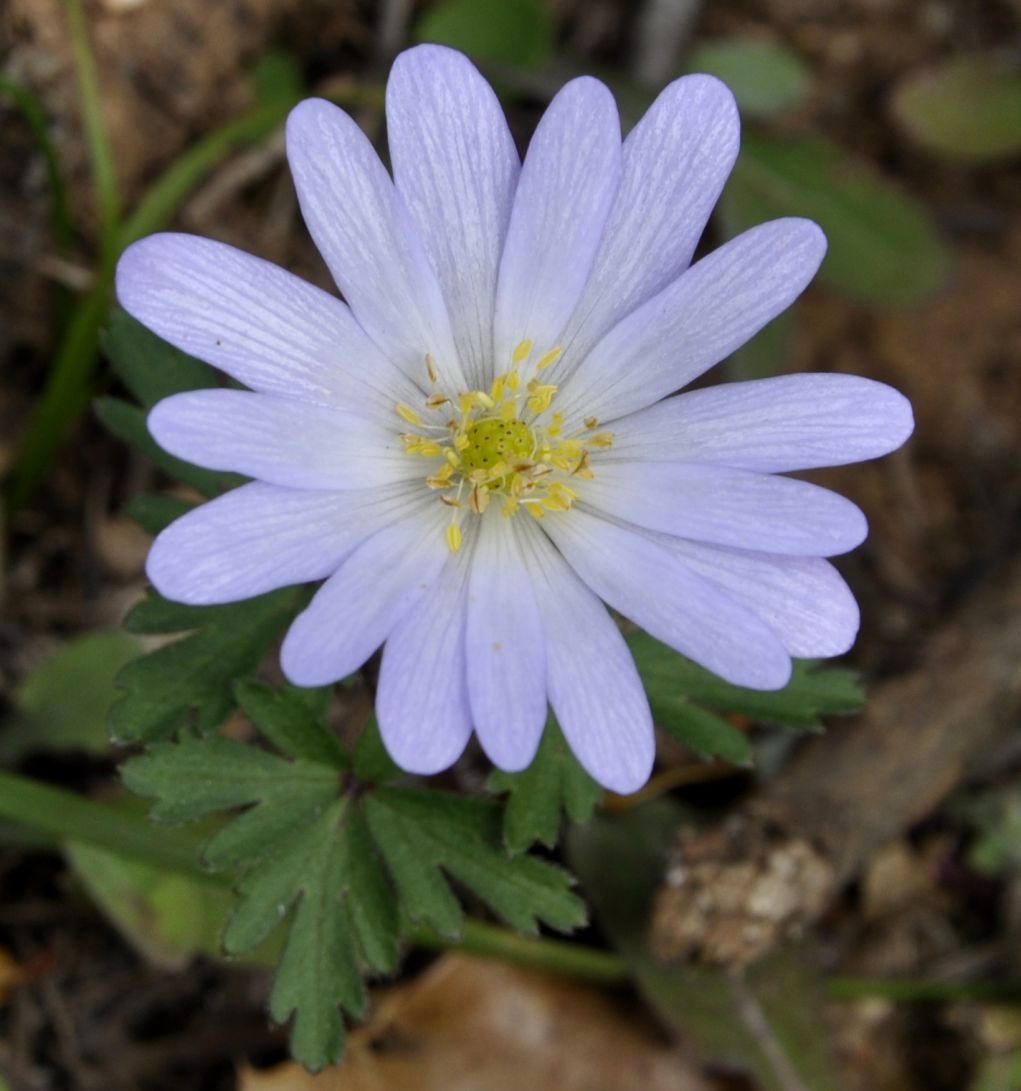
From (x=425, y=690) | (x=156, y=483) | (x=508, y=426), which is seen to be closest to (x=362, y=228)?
(x=508, y=426)

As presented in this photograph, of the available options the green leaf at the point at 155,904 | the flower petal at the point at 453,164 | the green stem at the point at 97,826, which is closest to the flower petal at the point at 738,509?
the flower petal at the point at 453,164

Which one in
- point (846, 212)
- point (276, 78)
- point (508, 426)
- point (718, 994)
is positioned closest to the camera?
point (508, 426)

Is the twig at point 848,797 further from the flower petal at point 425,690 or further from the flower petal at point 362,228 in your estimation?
the flower petal at point 362,228

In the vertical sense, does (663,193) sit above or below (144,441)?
above

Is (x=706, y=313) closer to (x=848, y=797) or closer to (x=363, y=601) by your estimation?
(x=363, y=601)

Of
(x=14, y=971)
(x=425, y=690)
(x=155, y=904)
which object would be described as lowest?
(x=14, y=971)

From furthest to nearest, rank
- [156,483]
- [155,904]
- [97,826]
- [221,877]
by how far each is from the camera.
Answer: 1. [156,483]
2. [155,904]
3. [221,877]
4. [97,826]

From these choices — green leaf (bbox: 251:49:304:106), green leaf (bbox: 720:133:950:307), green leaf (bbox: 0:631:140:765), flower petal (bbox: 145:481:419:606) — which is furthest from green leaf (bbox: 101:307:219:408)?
green leaf (bbox: 720:133:950:307)
